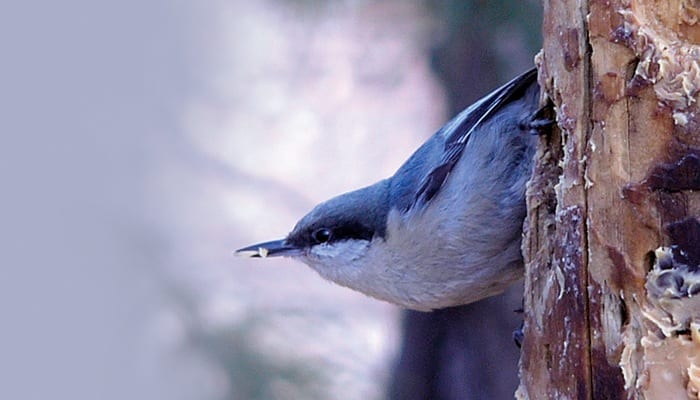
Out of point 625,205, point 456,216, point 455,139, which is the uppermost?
point 455,139

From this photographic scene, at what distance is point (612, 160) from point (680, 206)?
0.17m

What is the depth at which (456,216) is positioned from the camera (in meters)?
2.85

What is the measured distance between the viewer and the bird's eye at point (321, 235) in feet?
11.0

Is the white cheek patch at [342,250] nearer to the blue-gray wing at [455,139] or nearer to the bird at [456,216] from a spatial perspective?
the bird at [456,216]

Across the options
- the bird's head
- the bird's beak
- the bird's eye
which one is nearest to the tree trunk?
the bird's head

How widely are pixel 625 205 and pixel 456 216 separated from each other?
942 mm

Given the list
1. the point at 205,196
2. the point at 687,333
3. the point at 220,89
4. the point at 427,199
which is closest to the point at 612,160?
the point at 687,333

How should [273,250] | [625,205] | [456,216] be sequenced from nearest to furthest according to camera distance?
[625,205] < [456,216] < [273,250]

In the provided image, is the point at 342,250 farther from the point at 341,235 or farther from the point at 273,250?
the point at 273,250

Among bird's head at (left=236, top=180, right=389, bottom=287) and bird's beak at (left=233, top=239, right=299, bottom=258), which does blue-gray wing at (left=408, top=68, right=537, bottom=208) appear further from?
bird's beak at (left=233, top=239, right=299, bottom=258)

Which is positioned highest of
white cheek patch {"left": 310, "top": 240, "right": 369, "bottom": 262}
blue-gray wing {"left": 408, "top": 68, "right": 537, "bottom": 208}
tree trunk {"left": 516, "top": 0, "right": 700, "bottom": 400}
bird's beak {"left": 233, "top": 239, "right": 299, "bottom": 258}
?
blue-gray wing {"left": 408, "top": 68, "right": 537, "bottom": 208}

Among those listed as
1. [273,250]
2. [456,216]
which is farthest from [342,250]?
[456,216]

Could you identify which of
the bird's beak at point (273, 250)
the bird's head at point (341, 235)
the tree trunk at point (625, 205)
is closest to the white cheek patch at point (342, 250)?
the bird's head at point (341, 235)

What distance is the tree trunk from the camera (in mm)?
1852
